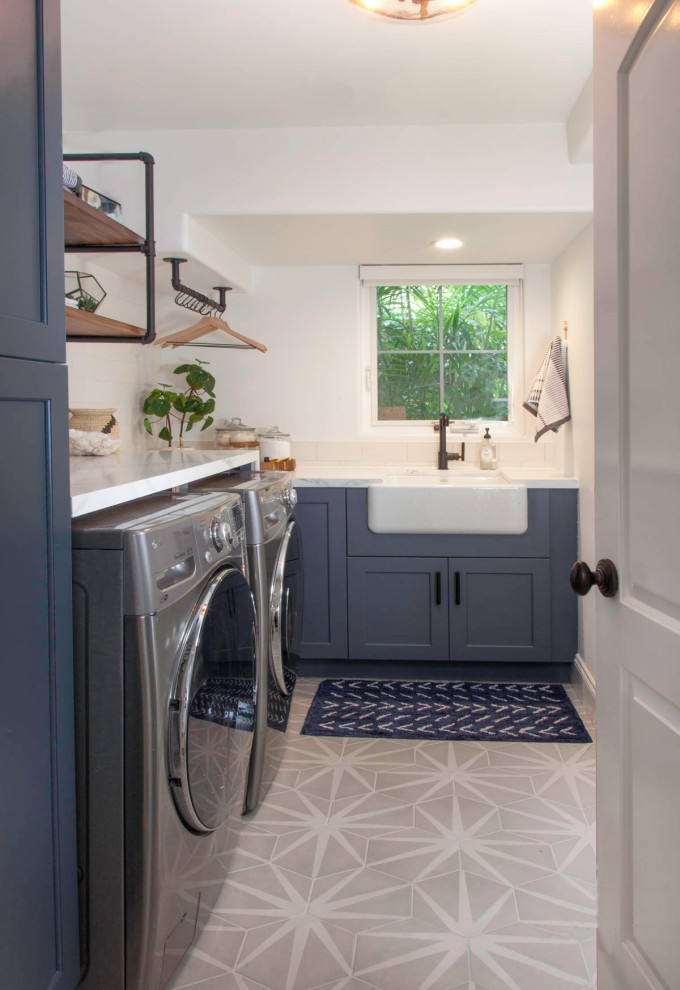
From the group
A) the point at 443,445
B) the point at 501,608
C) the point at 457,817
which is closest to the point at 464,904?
the point at 457,817

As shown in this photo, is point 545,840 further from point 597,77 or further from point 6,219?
point 6,219

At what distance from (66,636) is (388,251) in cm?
279

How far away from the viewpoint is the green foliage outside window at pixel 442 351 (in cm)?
392

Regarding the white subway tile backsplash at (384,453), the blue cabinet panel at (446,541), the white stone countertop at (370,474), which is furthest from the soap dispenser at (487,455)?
the blue cabinet panel at (446,541)

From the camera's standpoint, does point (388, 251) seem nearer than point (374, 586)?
No

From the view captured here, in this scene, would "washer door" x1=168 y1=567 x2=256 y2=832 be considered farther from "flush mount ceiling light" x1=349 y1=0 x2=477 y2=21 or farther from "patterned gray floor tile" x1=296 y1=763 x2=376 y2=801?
"flush mount ceiling light" x1=349 y1=0 x2=477 y2=21

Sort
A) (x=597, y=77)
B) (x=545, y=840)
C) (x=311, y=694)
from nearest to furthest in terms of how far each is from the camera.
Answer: (x=597, y=77) < (x=545, y=840) < (x=311, y=694)

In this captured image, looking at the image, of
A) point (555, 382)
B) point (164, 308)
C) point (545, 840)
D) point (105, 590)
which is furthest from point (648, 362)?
point (164, 308)

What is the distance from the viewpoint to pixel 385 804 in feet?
7.37

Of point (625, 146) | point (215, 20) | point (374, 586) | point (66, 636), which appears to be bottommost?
point (374, 586)

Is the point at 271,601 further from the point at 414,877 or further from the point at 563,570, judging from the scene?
the point at 563,570

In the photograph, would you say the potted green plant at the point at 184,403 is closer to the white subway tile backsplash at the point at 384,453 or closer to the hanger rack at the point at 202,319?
the hanger rack at the point at 202,319

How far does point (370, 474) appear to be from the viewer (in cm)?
349

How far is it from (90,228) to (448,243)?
1761 millimetres
